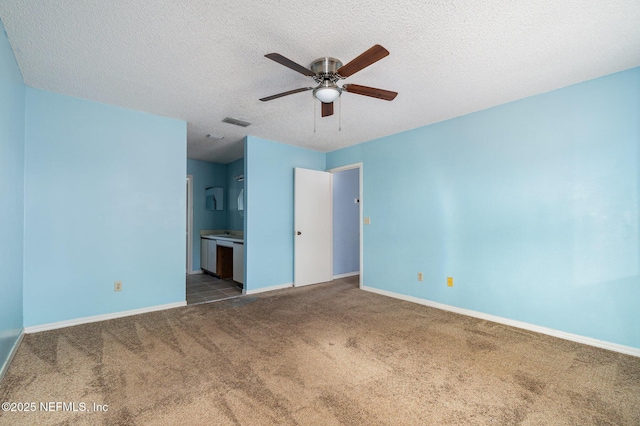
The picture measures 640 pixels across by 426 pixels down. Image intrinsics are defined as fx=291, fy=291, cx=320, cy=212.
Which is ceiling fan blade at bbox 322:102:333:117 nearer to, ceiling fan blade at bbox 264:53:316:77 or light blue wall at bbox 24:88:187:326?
ceiling fan blade at bbox 264:53:316:77

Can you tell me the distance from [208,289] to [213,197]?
235 centimetres

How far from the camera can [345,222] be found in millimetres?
6020

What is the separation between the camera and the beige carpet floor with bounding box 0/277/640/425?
1701mm

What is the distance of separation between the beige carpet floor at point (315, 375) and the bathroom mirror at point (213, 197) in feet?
11.5

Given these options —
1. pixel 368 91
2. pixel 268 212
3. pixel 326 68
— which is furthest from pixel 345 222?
pixel 326 68

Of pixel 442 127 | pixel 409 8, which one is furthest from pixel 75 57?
pixel 442 127

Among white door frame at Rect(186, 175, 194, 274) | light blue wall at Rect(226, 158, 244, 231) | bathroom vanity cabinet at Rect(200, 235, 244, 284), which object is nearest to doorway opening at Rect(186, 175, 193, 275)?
white door frame at Rect(186, 175, 194, 274)

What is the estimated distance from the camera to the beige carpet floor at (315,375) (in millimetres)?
1701

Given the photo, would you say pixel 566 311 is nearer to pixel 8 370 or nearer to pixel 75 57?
pixel 8 370

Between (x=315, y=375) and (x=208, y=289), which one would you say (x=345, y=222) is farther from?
(x=315, y=375)

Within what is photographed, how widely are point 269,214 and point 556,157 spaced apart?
3743 millimetres

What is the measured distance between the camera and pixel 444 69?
256cm

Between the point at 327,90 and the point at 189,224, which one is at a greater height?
the point at 327,90

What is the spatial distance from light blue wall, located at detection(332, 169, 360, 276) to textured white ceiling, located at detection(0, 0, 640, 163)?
2712mm
